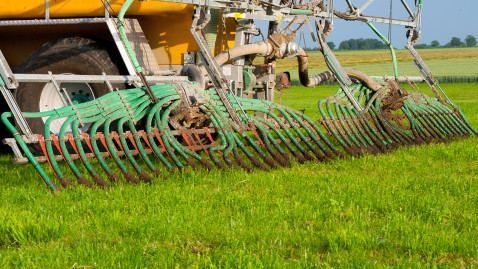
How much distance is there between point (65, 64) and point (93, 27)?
1.68 feet

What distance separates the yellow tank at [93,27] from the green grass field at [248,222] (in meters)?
2.01

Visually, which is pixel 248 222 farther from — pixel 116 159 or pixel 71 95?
pixel 71 95

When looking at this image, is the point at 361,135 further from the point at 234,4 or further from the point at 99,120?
the point at 99,120

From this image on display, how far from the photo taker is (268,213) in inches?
172

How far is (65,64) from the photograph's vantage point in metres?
6.97

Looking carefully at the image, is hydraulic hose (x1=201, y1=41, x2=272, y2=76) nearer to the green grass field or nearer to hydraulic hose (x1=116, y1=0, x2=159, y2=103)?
hydraulic hose (x1=116, y1=0, x2=159, y2=103)

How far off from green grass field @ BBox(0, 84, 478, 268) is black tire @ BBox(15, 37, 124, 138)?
1.41 m

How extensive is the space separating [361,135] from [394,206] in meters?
3.02

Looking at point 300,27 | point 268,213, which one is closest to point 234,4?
point 300,27

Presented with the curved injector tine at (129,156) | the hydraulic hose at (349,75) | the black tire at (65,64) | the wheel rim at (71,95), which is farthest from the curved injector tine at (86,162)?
the hydraulic hose at (349,75)

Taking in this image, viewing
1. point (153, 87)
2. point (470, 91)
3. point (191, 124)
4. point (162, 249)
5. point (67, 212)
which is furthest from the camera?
point (470, 91)

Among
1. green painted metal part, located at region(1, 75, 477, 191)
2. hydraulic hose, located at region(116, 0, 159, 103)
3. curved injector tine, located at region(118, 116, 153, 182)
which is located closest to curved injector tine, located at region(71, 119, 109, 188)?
green painted metal part, located at region(1, 75, 477, 191)

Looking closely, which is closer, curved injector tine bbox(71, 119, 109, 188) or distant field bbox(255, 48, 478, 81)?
curved injector tine bbox(71, 119, 109, 188)

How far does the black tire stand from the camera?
683cm
